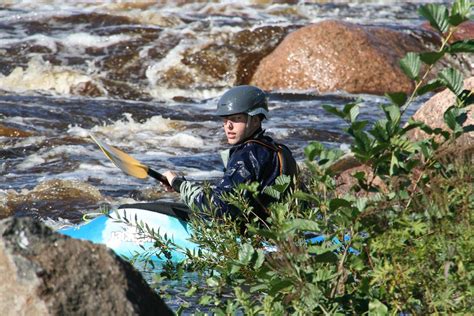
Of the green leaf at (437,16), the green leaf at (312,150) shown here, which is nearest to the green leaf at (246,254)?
the green leaf at (312,150)

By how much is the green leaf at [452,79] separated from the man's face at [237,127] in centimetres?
240

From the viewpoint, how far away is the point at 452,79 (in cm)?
319

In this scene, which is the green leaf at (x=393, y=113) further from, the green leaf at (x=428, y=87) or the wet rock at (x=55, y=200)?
the wet rock at (x=55, y=200)

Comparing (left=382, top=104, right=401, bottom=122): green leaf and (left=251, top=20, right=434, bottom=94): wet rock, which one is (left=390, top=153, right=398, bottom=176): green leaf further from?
(left=251, top=20, right=434, bottom=94): wet rock

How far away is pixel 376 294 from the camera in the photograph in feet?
10.3

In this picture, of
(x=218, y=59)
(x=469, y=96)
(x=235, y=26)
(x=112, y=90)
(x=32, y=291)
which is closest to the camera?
(x=32, y=291)

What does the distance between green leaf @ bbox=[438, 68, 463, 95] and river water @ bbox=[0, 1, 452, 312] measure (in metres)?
4.99

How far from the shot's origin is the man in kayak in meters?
5.20

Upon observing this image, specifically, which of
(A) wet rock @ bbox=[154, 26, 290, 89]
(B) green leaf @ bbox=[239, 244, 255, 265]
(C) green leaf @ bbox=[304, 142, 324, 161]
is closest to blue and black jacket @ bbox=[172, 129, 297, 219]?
(B) green leaf @ bbox=[239, 244, 255, 265]

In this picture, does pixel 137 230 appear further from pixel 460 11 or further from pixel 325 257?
pixel 460 11

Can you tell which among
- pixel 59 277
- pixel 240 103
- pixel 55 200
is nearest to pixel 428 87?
pixel 59 277

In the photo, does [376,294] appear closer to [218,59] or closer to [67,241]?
[67,241]

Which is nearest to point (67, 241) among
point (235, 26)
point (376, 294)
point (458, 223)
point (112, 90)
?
point (376, 294)

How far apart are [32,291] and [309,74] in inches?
416
